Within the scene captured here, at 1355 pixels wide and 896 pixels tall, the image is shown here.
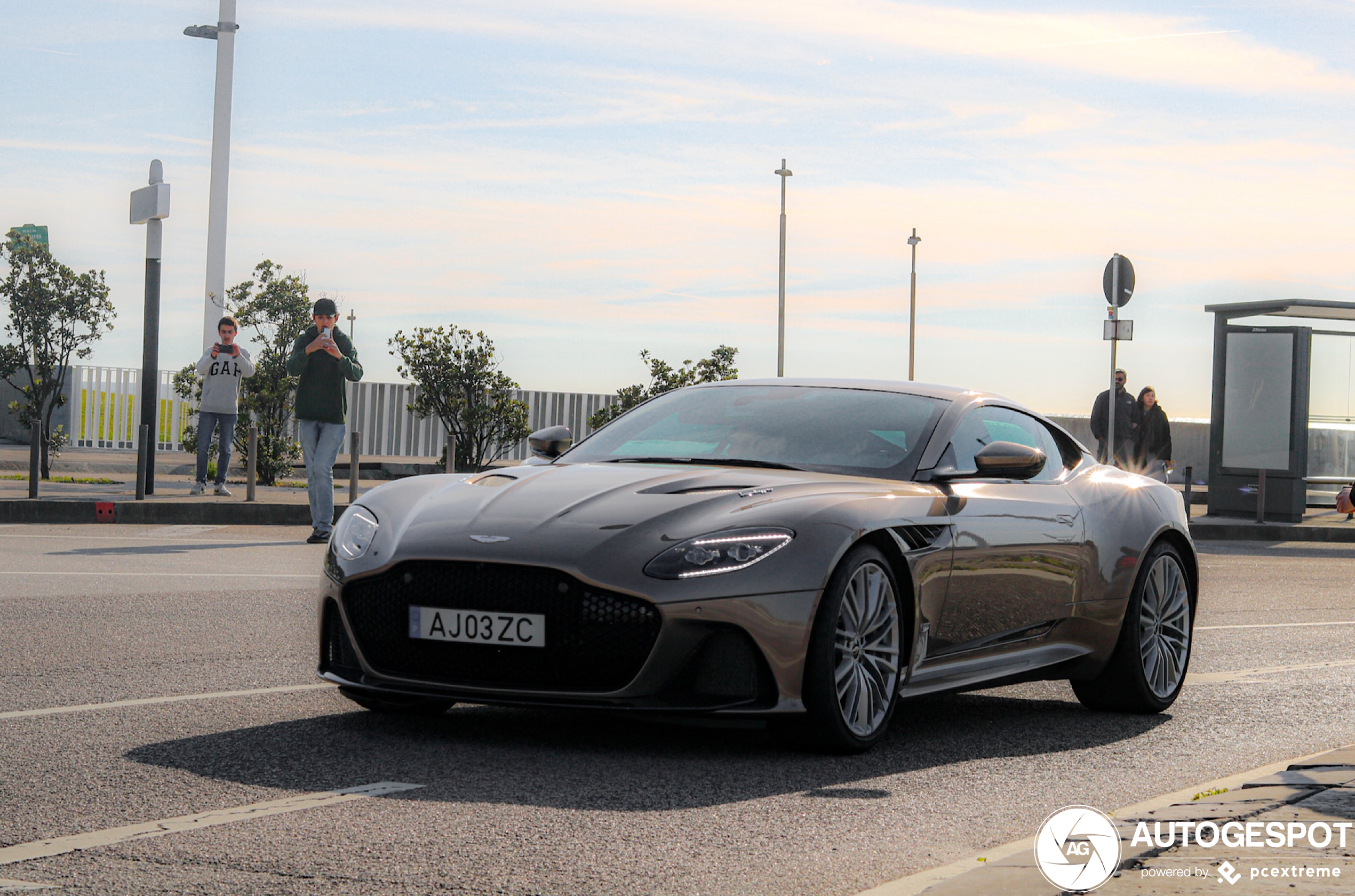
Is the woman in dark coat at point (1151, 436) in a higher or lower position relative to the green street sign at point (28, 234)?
lower

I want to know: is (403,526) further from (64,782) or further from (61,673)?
(61,673)

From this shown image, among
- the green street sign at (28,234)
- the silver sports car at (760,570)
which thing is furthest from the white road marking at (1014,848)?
the green street sign at (28,234)

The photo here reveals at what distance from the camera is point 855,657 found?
555 cm

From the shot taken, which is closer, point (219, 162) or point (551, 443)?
point (551, 443)

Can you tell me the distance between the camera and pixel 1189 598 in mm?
7504

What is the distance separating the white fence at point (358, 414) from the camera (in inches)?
1305

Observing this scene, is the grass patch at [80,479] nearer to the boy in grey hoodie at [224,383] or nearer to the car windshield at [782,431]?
the boy in grey hoodie at [224,383]

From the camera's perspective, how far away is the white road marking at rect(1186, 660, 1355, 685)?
8070 mm

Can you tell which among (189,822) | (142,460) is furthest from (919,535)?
(142,460)

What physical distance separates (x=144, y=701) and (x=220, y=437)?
13867 mm

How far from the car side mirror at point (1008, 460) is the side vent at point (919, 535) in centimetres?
42

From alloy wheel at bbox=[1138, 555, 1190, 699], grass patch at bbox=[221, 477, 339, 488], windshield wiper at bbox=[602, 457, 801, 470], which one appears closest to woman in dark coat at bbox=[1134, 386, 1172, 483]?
grass patch at bbox=[221, 477, 339, 488]

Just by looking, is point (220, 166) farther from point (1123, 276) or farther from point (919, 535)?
point (919, 535)

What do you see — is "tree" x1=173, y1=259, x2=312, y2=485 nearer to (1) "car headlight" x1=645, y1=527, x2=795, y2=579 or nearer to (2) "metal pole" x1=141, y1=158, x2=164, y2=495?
(2) "metal pole" x1=141, y1=158, x2=164, y2=495
